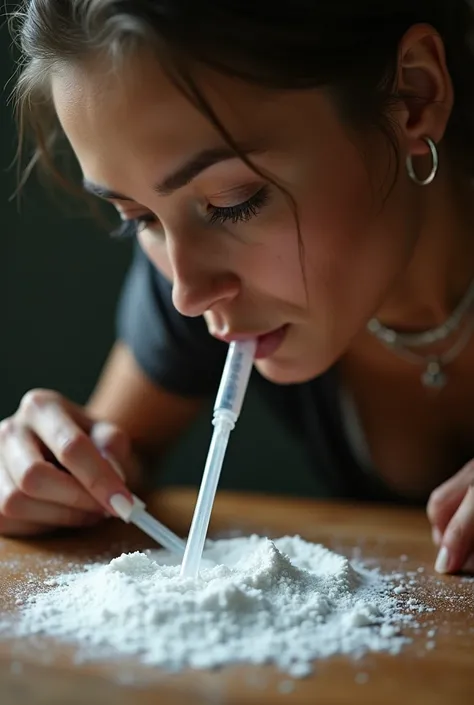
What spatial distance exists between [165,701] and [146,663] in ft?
0.14

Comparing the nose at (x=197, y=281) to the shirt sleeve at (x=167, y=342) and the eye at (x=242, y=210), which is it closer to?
the eye at (x=242, y=210)

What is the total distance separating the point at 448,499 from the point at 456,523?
0.13 feet

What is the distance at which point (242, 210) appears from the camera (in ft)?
2.43

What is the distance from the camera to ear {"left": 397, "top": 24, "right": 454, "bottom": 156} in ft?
2.63

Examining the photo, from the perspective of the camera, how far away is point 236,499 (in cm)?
100

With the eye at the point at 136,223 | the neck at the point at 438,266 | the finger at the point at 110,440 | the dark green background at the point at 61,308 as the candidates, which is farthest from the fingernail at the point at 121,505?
the dark green background at the point at 61,308

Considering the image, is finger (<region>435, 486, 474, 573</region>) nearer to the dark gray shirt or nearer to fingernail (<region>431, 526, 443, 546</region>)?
fingernail (<region>431, 526, 443, 546</region>)

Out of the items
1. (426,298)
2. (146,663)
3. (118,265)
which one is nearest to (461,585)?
(146,663)

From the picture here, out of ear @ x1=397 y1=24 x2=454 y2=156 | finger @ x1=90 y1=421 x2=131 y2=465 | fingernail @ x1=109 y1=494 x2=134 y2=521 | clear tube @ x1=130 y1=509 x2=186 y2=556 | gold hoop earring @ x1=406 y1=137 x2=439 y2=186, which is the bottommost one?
clear tube @ x1=130 y1=509 x2=186 y2=556

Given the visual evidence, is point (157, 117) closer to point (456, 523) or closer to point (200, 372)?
point (456, 523)

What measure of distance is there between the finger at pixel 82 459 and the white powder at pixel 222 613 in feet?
0.37

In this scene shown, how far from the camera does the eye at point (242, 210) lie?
73cm

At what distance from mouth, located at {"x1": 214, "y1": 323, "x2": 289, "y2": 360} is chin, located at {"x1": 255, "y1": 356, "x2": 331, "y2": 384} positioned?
0.01 m

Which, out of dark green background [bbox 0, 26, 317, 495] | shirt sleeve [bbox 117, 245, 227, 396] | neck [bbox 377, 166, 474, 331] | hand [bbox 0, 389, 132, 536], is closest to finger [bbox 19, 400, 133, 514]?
hand [bbox 0, 389, 132, 536]
